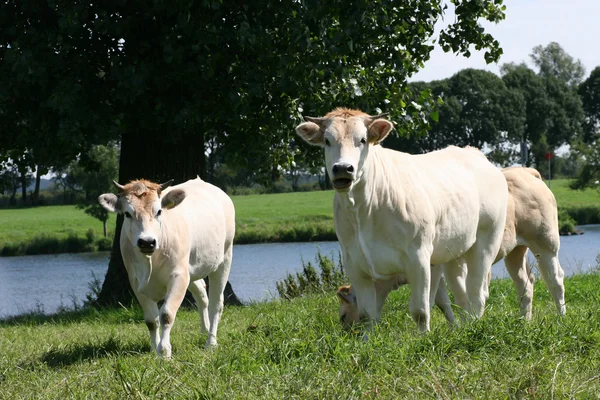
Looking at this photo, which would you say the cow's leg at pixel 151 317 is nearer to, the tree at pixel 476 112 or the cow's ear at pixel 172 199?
the cow's ear at pixel 172 199

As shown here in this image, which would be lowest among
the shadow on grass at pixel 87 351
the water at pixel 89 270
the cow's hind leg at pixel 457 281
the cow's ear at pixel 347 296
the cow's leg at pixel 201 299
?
the water at pixel 89 270

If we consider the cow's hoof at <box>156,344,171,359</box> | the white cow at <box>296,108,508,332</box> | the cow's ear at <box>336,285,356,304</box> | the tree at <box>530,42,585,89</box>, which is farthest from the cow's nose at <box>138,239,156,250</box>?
the tree at <box>530,42,585,89</box>

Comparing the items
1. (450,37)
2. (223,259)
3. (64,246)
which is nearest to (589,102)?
(64,246)

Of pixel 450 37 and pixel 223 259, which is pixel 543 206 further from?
pixel 450 37

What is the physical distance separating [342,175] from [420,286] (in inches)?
44.2

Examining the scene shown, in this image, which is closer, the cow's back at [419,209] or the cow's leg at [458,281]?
the cow's back at [419,209]

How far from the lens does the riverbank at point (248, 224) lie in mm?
40688

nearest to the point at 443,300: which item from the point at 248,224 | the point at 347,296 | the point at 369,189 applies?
the point at 347,296

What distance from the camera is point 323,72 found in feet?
36.1

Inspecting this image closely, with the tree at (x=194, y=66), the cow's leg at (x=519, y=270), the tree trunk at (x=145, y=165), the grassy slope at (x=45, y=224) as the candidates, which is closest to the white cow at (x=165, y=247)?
the tree at (x=194, y=66)

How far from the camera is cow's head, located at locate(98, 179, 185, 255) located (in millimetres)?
7254

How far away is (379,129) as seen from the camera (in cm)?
659

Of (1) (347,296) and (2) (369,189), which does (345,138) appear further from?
(1) (347,296)

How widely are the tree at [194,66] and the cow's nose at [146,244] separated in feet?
13.3
